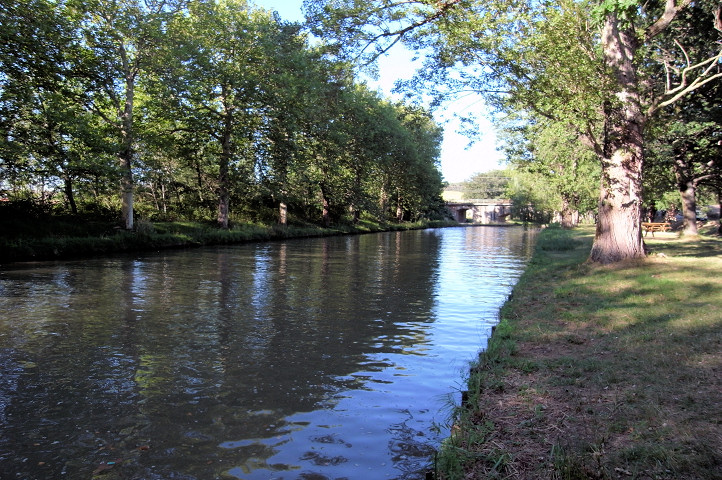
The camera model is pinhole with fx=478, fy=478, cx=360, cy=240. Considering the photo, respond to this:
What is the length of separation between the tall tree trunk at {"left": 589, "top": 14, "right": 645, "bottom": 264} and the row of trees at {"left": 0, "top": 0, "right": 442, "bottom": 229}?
5376 millimetres

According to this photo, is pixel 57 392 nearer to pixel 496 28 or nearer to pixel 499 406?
pixel 499 406

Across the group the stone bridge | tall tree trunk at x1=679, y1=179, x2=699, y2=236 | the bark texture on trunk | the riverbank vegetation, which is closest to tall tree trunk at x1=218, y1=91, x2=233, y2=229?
the riverbank vegetation

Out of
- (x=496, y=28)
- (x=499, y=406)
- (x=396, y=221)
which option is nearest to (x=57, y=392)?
(x=499, y=406)

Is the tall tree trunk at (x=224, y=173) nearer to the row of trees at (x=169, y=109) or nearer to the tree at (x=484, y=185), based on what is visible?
the row of trees at (x=169, y=109)

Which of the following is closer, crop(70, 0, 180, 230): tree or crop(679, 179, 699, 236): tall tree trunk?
crop(70, 0, 180, 230): tree

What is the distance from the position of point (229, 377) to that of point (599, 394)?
13.5 ft

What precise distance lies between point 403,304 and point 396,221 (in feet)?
179

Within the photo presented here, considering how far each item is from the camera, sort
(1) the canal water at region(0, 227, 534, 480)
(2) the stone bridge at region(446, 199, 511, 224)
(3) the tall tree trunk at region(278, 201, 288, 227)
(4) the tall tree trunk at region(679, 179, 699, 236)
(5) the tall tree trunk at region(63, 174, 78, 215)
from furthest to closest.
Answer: (2) the stone bridge at region(446, 199, 511, 224), (3) the tall tree trunk at region(278, 201, 288, 227), (4) the tall tree trunk at region(679, 179, 699, 236), (5) the tall tree trunk at region(63, 174, 78, 215), (1) the canal water at region(0, 227, 534, 480)

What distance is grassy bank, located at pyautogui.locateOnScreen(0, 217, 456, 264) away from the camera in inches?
693

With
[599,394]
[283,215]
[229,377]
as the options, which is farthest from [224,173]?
[599,394]

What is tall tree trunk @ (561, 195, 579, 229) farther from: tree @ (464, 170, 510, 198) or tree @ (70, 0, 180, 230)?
tree @ (464, 170, 510, 198)

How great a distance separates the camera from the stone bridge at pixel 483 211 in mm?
119963

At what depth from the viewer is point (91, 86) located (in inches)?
848

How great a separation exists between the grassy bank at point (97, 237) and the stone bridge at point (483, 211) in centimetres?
9419
